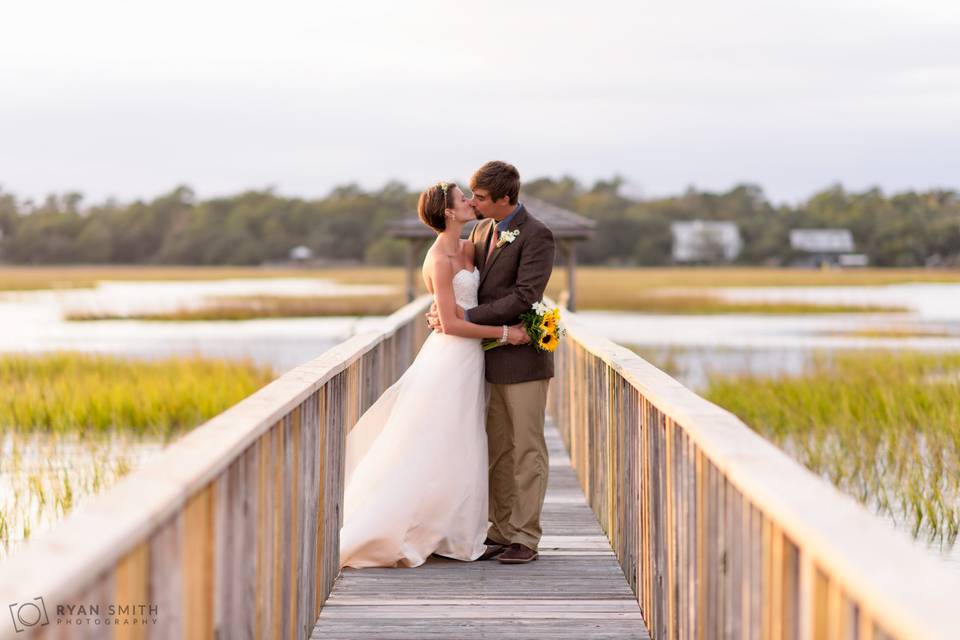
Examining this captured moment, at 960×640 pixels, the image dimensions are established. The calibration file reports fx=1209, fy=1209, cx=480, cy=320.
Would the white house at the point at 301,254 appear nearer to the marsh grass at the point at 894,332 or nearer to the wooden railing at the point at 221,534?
the marsh grass at the point at 894,332

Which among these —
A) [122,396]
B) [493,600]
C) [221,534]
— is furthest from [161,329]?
[221,534]

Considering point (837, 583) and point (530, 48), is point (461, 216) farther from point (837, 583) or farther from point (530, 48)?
point (530, 48)

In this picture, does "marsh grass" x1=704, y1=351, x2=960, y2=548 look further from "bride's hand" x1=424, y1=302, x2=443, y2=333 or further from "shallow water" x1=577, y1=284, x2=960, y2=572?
"bride's hand" x1=424, y1=302, x2=443, y2=333

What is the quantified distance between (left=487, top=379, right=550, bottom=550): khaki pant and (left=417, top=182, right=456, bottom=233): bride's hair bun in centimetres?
80

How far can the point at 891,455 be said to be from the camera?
34.1 feet

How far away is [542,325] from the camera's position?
5312mm

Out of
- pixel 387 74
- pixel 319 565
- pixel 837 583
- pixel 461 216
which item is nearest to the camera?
pixel 837 583

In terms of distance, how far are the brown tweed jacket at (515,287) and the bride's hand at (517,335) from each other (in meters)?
0.05

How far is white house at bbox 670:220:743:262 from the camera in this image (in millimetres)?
94562

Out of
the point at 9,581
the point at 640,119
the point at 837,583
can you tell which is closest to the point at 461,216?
the point at 837,583

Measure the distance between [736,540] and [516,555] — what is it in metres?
2.67

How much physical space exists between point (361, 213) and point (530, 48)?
105 feet

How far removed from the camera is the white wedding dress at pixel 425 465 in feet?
17.5

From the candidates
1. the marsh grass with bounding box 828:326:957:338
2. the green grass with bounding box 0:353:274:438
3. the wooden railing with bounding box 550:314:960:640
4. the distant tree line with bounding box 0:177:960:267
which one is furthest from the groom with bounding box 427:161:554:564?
the distant tree line with bounding box 0:177:960:267
